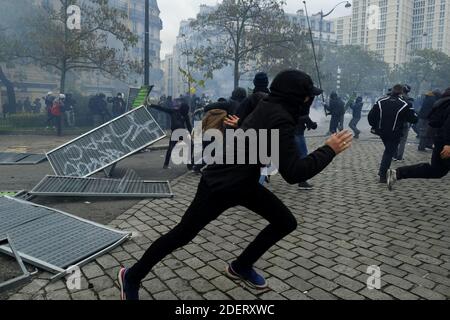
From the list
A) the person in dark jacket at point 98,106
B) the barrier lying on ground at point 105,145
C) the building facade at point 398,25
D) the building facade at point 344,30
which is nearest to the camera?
the barrier lying on ground at point 105,145

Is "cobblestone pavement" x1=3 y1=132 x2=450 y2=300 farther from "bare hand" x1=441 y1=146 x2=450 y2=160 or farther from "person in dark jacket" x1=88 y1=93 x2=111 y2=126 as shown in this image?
"person in dark jacket" x1=88 y1=93 x2=111 y2=126

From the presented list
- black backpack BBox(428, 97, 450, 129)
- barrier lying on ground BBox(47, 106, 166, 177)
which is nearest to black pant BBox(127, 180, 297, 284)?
black backpack BBox(428, 97, 450, 129)

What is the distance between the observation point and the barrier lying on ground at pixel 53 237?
3.51 meters

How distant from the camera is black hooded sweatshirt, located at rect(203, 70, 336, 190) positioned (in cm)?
245

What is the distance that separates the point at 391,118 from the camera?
6887 millimetres

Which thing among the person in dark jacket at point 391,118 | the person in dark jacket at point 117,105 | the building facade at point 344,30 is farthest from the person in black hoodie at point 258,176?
the building facade at point 344,30

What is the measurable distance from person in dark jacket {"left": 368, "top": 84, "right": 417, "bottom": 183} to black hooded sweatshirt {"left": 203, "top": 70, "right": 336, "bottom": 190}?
4876 millimetres

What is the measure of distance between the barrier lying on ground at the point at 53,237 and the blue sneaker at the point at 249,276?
1.32 meters

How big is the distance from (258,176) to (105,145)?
5.12 m

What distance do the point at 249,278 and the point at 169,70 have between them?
113357 mm

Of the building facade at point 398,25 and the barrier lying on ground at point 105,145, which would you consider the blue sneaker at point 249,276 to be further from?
the building facade at point 398,25

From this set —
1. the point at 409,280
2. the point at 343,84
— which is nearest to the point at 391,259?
the point at 409,280

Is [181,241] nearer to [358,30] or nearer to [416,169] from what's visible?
[416,169]

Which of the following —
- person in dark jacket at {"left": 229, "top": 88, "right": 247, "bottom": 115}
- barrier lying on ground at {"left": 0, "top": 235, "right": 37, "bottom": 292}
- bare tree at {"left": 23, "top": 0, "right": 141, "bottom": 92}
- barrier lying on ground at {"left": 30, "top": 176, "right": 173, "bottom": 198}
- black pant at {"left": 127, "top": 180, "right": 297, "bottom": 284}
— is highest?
bare tree at {"left": 23, "top": 0, "right": 141, "bottom": 92}
